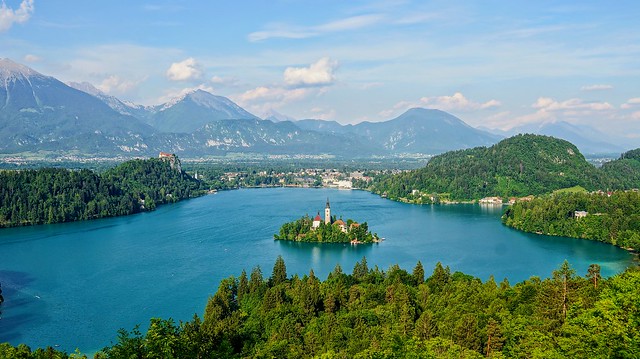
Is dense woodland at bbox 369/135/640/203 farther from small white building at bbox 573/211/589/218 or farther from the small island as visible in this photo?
the small island

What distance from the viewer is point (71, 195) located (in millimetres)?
56906

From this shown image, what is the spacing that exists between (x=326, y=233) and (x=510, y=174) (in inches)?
1549

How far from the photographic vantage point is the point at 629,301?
433 inches

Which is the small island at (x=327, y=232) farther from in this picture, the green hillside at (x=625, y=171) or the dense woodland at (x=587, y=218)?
the green hillside at (x=625, y=171)

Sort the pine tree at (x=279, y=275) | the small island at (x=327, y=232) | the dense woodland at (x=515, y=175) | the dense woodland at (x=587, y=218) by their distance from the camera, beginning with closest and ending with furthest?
the pine tree at (x=279, y=275)
the dense woodland at (x=587, y=218)
the small island at (x=327, y=232)
the dense woodland at (x=515, y=175)

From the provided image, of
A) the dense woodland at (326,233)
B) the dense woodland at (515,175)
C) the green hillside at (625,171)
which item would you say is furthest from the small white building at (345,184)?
the dense woodland at (326,233)

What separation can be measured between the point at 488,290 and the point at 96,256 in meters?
27.5

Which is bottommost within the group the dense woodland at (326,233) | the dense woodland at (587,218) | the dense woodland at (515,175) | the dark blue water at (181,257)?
the dark blue water at (181,257)

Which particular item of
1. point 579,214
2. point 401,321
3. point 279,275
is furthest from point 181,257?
point 579,214

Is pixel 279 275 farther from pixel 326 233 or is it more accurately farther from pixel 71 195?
pixel 71 195

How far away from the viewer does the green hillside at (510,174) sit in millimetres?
69125

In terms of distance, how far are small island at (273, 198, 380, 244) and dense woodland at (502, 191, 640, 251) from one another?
48.4 ft

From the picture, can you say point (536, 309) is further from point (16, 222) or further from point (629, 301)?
point (16, 222)

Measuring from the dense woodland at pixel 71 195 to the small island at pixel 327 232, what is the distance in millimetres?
24306
